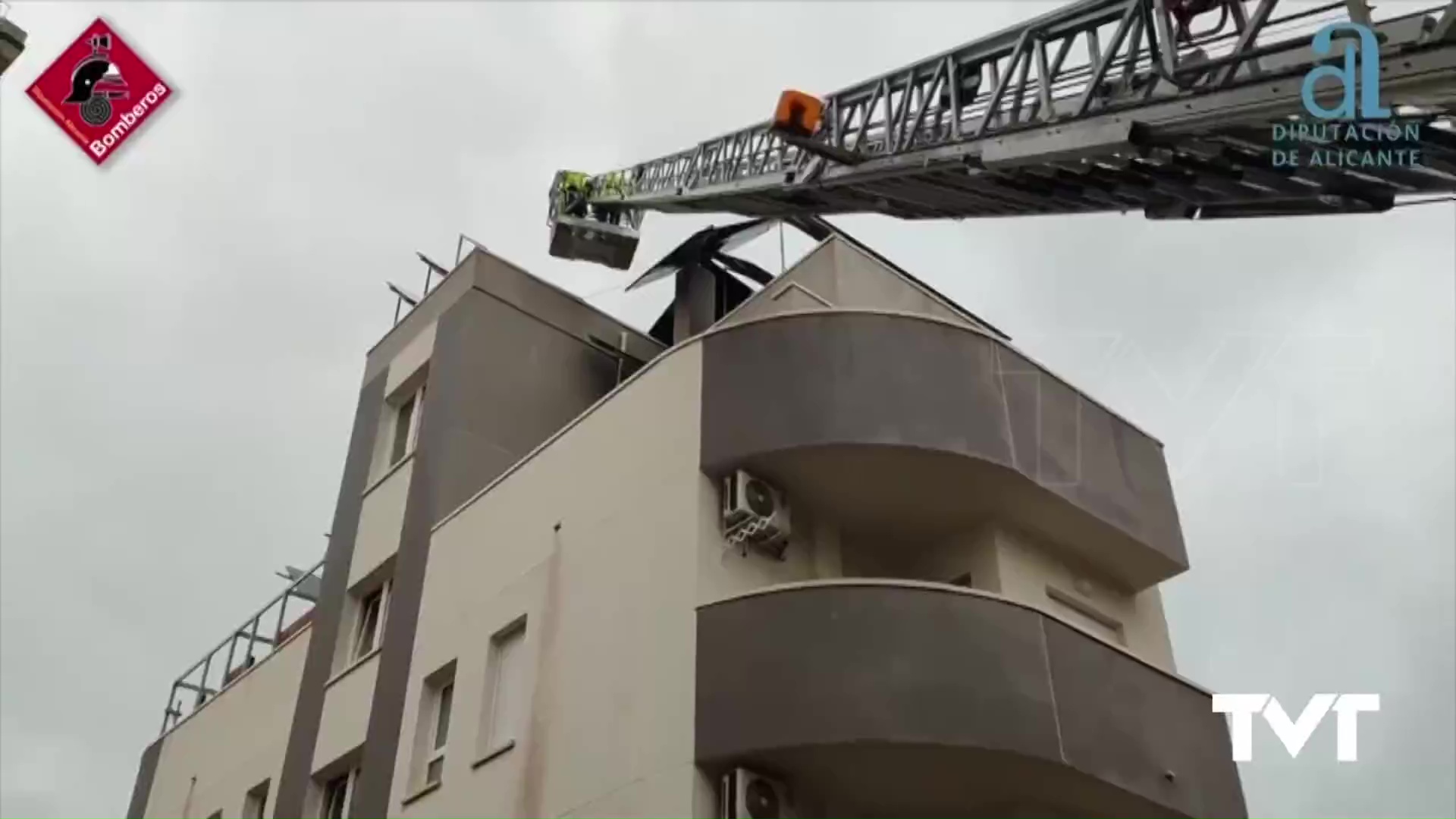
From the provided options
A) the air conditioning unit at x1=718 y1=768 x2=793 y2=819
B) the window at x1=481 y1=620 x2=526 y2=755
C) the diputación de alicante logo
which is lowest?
the air conditioning unit at x1=718 y1=768 x2=793 y2=819

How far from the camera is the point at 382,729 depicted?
53.7ft

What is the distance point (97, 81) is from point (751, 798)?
41.9 ft

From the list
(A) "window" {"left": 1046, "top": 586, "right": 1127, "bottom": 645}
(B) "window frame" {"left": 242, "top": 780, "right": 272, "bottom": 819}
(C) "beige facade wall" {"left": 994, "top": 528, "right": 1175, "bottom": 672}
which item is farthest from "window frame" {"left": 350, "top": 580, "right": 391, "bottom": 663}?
(A) "window" {"left": 1046, "top": 586, "right": 1127, "bottom": 645}

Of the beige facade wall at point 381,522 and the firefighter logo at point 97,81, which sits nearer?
the firefighter logo at point 97,81

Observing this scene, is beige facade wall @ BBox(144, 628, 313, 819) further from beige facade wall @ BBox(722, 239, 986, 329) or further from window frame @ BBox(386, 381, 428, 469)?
beige facade wall @ BBox(722, 239, 986, 329)

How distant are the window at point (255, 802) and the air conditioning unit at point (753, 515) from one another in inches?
416

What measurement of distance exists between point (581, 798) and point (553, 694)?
1336 millimetres

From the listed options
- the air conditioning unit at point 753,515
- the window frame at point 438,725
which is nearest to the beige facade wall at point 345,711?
the window frame at point 438,725

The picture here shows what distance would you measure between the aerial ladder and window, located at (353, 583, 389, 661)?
8093 mm

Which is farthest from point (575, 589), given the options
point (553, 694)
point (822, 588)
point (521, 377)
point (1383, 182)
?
point (1383, 182)

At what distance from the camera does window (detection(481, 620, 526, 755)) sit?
14.2 m

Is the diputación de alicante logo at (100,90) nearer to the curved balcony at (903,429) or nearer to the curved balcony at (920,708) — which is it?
the curved balcony at (903,429)

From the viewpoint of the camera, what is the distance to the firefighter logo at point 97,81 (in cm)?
1725

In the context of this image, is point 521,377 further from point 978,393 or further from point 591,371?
point 978,393
